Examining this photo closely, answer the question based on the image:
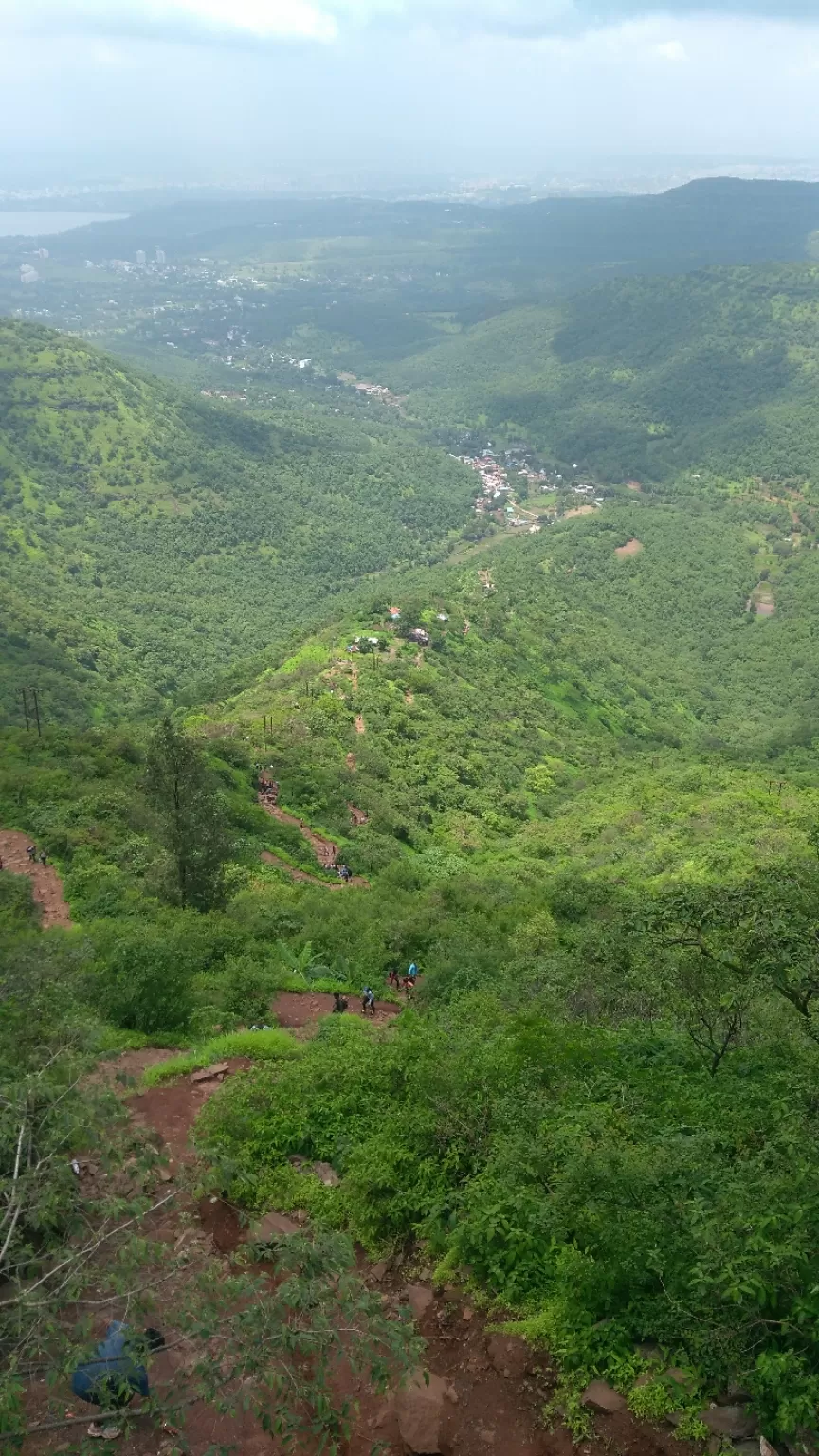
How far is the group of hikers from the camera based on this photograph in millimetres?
19891

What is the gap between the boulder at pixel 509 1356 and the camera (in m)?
8.72

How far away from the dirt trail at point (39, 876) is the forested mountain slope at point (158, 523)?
130 feet

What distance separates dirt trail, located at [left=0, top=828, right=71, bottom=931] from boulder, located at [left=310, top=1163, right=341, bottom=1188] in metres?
12.0

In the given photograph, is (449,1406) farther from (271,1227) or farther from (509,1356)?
(271,1227)

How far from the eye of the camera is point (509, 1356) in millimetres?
8875

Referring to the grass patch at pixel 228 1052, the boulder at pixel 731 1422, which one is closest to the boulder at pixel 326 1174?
the grass patch at pixel 228 1052

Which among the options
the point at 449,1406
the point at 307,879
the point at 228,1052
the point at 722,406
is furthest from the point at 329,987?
the point at 722,406

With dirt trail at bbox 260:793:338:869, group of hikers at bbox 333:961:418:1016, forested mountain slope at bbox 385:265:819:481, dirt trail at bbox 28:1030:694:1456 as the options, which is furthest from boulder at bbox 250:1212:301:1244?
forested mountain slope at bbox 385:265:819:481

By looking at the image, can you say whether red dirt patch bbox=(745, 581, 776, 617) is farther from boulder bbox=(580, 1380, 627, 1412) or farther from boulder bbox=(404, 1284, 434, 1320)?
boulder bbox=(580, 1380, 627, 1412)

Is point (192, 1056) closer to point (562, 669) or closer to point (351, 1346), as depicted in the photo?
point (351, 1346)

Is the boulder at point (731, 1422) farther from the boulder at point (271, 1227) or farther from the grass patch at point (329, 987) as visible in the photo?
the grass patch at point (329, 987)

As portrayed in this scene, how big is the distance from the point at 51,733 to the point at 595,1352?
114ft

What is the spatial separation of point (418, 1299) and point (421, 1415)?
1.51 metres

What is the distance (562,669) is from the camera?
7612 centimetres
